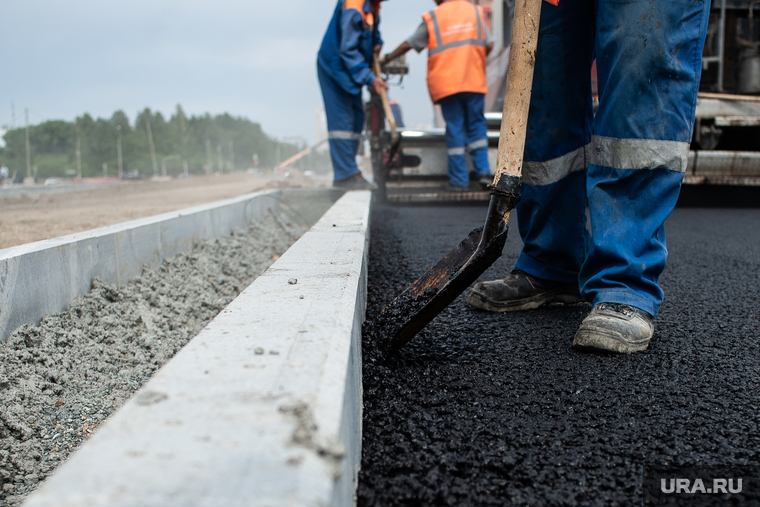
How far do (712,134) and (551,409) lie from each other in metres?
5.15

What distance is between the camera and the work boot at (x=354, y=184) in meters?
5.62

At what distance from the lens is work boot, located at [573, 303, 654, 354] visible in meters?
1.38

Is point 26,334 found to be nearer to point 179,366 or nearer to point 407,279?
point 179,366

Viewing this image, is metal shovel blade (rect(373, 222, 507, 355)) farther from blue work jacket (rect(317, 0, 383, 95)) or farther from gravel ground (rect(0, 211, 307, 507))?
blue work jacket (rect(317, 0, 383, 95))

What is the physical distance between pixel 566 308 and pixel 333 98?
4.20 meters

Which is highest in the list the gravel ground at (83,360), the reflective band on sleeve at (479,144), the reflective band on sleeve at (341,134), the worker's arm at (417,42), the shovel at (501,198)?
the worker's arm at (417,42)

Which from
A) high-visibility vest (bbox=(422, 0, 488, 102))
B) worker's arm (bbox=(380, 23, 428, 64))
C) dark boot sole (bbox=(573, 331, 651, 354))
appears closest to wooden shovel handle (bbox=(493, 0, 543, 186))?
dark boot sole (bbox=(573, 331, 651, 354))

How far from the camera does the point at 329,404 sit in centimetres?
68

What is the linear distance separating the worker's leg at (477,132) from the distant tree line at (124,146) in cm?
7562

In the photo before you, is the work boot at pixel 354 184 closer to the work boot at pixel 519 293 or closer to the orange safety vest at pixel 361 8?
the orange safety vest at pixel 361 8

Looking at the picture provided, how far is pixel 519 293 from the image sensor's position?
1.87 metres

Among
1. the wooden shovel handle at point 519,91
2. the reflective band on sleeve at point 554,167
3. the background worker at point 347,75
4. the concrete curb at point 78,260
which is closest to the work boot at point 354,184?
the background worker at point 347,75

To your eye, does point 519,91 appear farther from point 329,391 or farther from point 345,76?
point 345,76

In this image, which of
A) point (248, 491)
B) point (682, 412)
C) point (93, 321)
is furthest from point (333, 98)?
point (248, 491)
